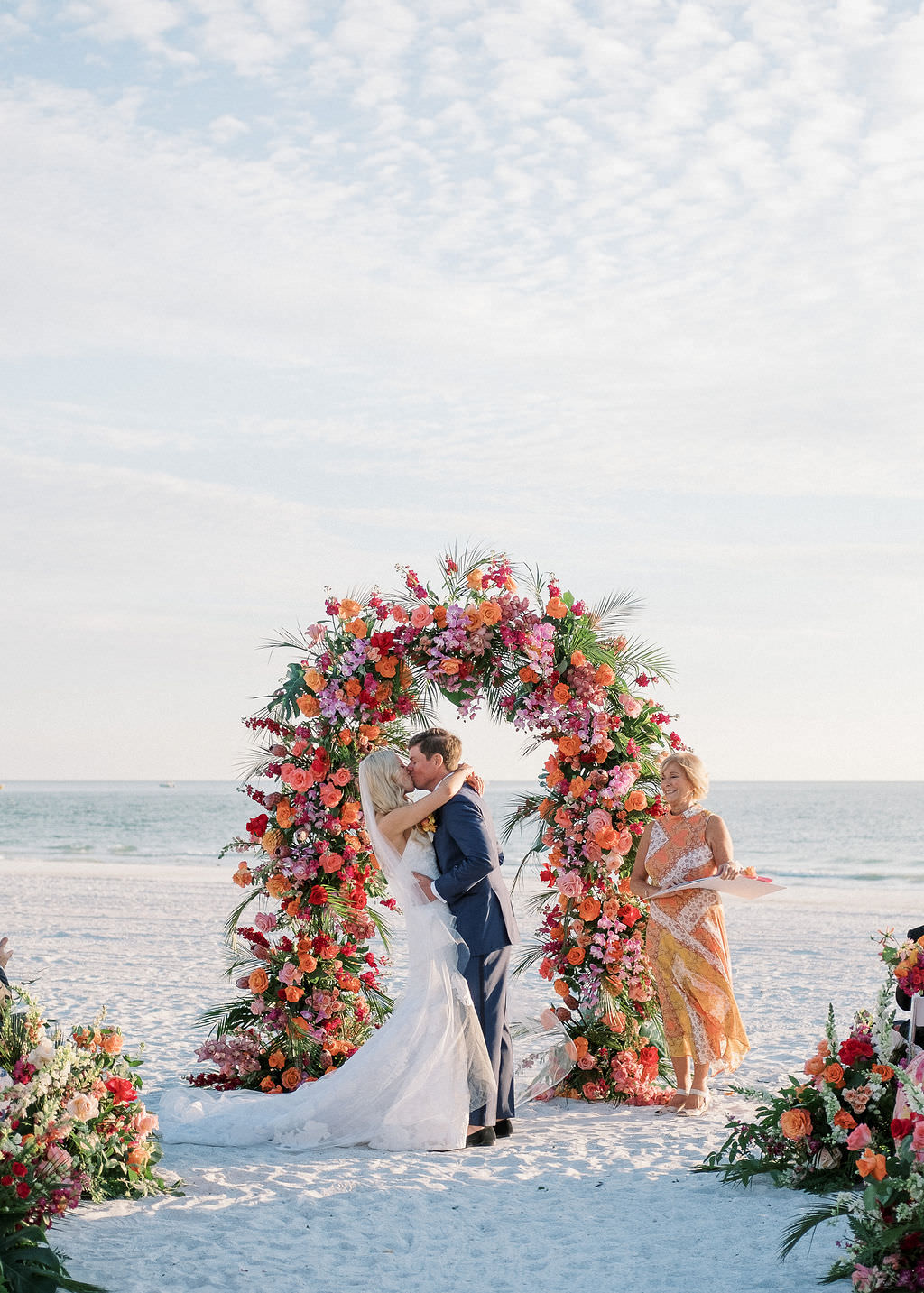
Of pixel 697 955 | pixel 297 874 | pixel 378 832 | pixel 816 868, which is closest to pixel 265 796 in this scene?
pixel 297 874

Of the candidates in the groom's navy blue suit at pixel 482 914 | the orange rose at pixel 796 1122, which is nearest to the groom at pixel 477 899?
the groom's navy blue suit at pixel 482 914

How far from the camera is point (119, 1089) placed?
4797 millimetres

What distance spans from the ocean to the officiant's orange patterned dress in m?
17.6

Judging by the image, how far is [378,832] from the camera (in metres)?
6.42

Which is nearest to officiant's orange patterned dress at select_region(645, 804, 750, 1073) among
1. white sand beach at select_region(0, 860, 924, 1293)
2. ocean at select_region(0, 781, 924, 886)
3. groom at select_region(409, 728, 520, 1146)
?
white sand beach at select_region(0, 860, 924, 1293)

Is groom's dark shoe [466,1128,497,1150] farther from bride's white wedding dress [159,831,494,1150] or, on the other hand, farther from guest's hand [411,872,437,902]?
guest's hand [411,872,437,902]

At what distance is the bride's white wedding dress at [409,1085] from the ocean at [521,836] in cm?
1828

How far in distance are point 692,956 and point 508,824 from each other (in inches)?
52.3

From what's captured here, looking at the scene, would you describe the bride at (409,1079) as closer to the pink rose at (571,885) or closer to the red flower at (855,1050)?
the pink rose at (571,885)

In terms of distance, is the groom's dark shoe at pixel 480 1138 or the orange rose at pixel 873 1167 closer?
the orange rose at pixel 873 1167

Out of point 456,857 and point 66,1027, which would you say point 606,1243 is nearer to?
point 456,857

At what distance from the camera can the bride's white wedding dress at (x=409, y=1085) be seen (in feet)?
19.6

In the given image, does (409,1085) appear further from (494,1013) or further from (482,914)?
(482,914)

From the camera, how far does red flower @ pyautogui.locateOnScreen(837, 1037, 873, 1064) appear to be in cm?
487
